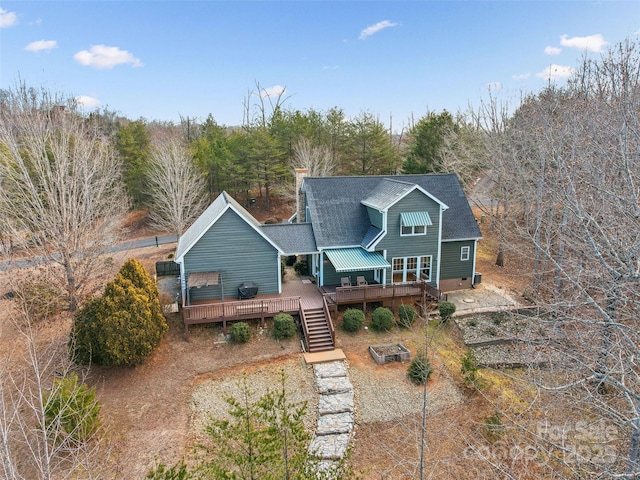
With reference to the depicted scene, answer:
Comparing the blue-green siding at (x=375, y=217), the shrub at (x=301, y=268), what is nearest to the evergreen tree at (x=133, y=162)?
the shrub at (x=301, y=268)

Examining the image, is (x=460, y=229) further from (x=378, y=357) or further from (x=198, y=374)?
(x=198, y=374)

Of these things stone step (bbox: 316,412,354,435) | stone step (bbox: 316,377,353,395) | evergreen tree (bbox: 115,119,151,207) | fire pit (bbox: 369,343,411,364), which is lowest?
stone step (bbox: 316,412,354,435)

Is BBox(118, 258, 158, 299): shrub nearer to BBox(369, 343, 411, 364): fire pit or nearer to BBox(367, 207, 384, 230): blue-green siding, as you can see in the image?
BBox(369, 343, 411, 364): fire pit

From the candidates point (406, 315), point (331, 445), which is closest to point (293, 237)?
point (406, 315)

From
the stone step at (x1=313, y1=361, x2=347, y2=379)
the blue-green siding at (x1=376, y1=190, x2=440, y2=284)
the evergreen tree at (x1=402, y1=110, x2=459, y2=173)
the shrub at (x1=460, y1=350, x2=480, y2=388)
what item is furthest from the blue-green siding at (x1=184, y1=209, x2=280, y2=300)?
the evergreen tree at (x1=402, y1=110, x2=459, y2=173)

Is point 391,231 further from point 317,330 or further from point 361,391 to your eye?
point 361,391

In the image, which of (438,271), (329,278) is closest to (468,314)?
(438,271)

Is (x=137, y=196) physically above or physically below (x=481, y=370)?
above
